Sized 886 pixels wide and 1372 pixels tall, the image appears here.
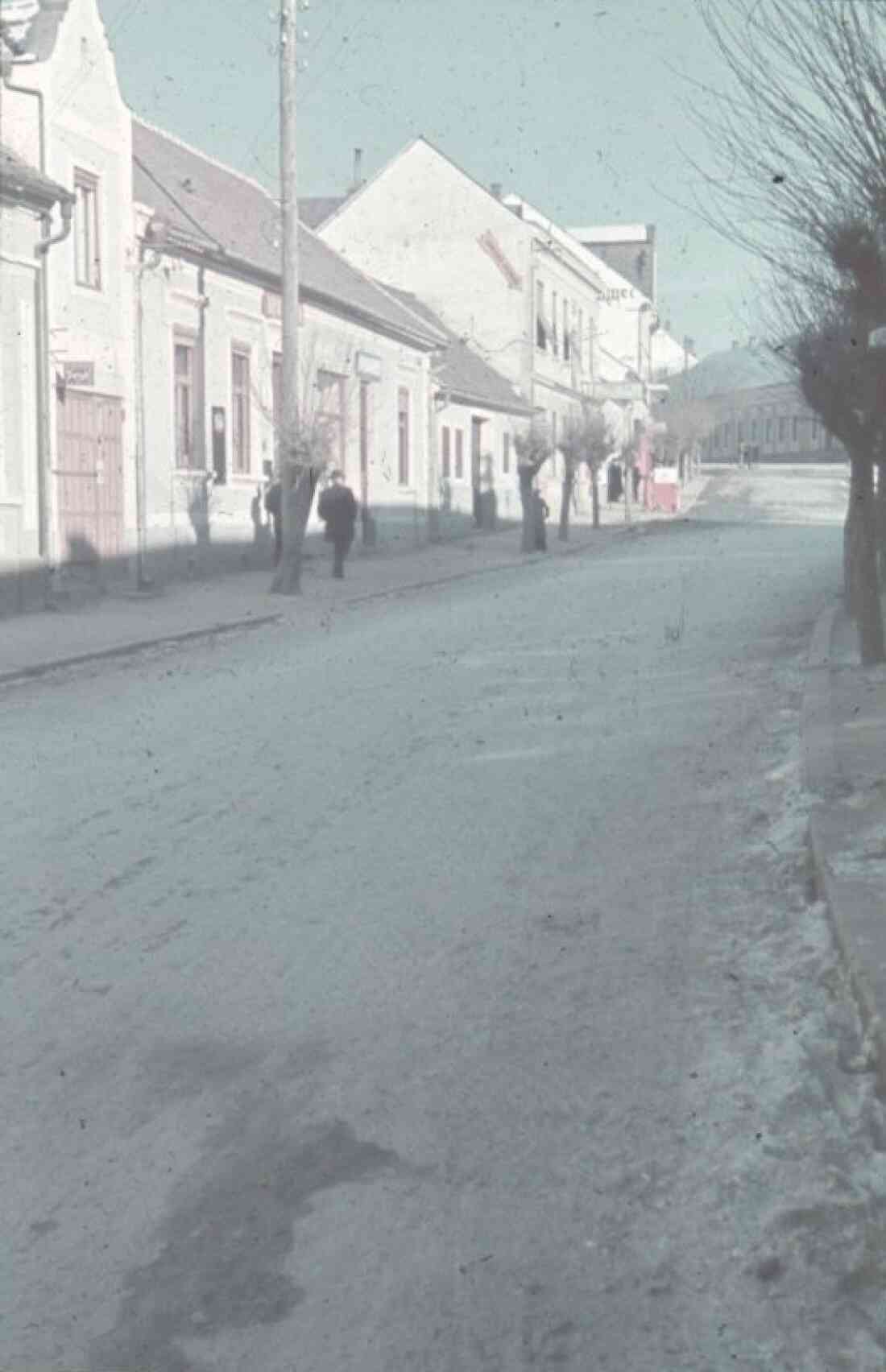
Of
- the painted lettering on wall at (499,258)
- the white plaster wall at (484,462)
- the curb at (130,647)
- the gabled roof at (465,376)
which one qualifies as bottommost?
the curb at (130,647)

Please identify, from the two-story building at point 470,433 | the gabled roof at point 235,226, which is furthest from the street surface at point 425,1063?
the two-story building at point 470,433

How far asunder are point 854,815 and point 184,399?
64.0 ft

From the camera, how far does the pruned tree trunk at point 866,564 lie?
1355 centimetres

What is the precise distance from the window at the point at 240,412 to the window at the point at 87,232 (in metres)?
5.19

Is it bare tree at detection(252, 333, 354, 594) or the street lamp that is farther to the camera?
the street lamp

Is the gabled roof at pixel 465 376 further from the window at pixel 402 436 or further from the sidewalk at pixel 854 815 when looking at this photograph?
the sidewalk at pixel 854 815

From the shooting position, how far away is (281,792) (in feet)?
29.1

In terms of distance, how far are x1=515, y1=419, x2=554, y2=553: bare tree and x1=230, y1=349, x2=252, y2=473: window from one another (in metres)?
9.13

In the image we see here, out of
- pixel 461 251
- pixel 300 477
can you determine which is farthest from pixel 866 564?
pixel 461 251

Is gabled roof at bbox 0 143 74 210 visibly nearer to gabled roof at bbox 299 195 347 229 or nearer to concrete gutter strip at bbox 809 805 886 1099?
concrete gutter strip at bbox 809 805 886 1099

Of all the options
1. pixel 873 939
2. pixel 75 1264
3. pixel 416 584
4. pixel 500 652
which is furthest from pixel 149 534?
pixel 75 1264

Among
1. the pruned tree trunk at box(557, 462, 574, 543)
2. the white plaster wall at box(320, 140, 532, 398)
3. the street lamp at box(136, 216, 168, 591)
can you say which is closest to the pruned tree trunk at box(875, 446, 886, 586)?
the street lamp at box(136, 216, 168, 591)

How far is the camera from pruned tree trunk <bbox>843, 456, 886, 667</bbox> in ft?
44.5

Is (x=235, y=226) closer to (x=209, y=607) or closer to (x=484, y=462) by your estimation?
(x=209, y=607)
